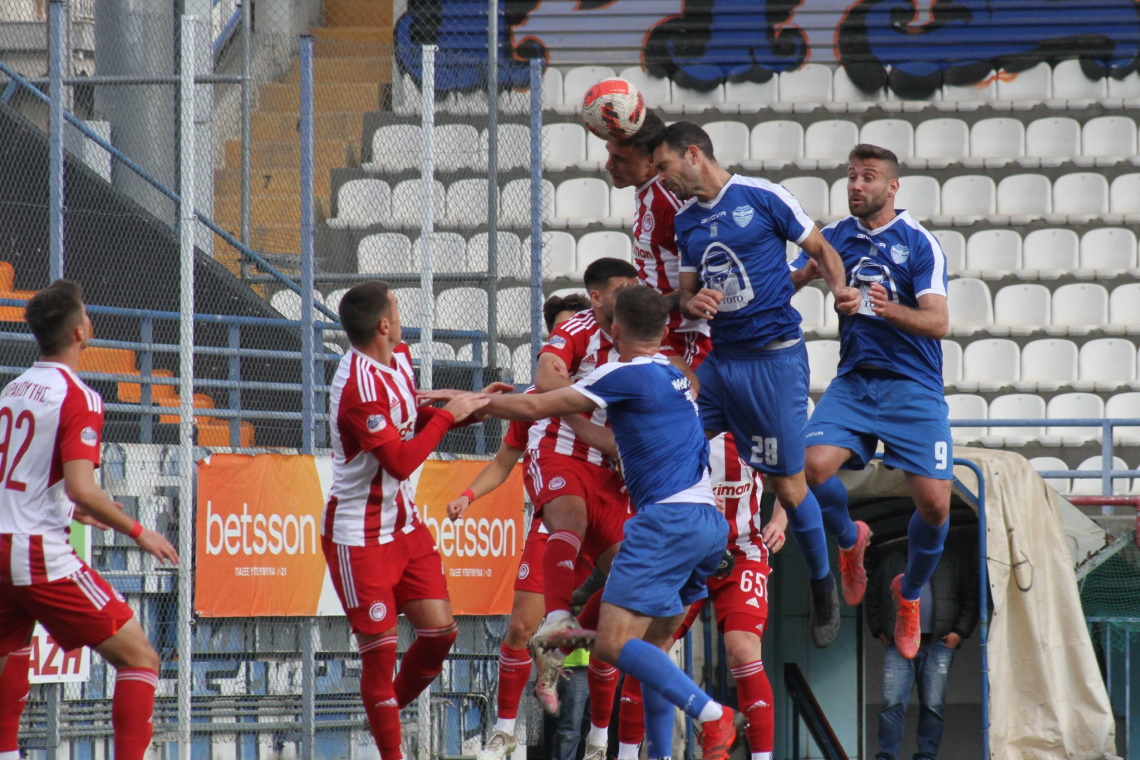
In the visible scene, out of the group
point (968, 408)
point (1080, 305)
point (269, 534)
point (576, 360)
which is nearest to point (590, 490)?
point (576, 360)

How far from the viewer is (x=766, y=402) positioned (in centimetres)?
671

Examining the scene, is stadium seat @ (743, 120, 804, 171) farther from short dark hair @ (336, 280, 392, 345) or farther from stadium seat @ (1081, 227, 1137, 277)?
short dark hair @ (336, 280, 392, 345)

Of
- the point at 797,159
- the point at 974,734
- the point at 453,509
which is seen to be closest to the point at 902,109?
the point at 797,159

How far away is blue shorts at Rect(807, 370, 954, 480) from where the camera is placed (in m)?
7.23

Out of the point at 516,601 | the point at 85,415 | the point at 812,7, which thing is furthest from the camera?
the point at 812,7

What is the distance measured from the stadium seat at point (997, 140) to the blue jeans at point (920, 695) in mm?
7234

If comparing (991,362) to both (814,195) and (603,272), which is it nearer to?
(814,195)

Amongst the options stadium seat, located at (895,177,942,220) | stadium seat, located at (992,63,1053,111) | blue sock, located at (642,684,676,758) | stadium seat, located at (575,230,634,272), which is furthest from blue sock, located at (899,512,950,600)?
stadium seat, located at (992,63,1053,111)

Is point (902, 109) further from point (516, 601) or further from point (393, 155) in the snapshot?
point (516, 601)

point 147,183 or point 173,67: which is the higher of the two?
point 173,67

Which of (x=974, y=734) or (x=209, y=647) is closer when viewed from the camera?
(x=209, y=647)

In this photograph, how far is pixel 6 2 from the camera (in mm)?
10148

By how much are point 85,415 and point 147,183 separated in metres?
5.18

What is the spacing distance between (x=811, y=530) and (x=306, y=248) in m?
3.59
